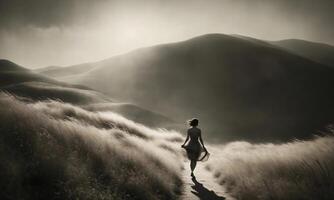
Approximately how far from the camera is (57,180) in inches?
223

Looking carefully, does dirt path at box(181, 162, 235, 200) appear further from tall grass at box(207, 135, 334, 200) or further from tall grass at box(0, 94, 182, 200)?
tall grass at box(0, 94, 182, 200)

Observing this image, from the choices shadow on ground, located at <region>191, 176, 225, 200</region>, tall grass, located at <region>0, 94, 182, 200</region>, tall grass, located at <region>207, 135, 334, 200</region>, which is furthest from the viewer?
shadow on ground, located at <region>191, 176, 225, 200</region>

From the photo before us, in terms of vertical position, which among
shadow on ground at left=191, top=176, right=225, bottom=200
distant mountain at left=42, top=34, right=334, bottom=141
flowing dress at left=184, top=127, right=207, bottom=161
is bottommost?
shadow on ground at left=191, top=176, right=225, bottom=200

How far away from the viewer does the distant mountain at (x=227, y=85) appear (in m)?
99.8

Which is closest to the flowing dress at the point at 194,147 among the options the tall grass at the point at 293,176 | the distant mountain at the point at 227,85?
the tall grass at the point at 293,176

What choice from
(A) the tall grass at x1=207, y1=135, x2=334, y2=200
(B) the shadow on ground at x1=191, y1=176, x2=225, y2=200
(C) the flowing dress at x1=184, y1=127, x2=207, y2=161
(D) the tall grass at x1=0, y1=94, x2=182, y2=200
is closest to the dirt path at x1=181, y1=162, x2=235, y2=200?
(B) the shadow on ground at x1=191, y1=176, x2=225, y2=200

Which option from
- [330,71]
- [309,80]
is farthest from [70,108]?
[330,71]

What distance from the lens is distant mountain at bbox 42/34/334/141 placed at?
327 ft

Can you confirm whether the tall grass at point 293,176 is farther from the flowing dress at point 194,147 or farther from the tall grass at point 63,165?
the flowing dress at point 194,147

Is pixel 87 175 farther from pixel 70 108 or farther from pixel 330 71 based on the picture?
pixel 330 71

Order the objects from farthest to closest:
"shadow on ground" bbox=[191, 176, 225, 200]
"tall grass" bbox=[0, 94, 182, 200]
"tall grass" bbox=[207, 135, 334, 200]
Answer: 1. "shadow on ground" bbox=[191, 176, 225, 200]
2. "tall grass" bbox=[207, 135, 334, 200]
3. "tall grass" bbox=[0, 94, 182, 200]

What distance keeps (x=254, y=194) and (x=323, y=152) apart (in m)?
1.99

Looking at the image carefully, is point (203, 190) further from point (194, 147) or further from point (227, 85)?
point (227, 85)

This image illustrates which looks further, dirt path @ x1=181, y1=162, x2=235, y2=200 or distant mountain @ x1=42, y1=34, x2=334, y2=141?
distant mountain @ x1=42, y1=34, x2=334, y2=141
